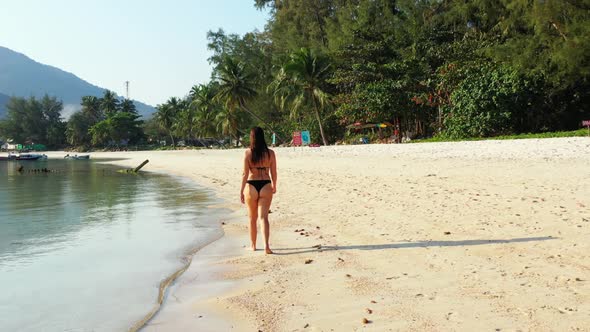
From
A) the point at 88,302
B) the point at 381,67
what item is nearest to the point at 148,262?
the point at 88,302

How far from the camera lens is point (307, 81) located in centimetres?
3781

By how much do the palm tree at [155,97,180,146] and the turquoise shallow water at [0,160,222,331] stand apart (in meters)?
74.8

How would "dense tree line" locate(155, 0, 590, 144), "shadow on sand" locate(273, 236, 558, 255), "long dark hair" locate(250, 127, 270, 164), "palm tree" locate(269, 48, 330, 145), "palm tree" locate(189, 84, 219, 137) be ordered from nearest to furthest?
"shadow on sand" locate(273, 236, 558, 255)
"long dark hair" locate(250, 127, 270, 164)
"dense tree line" locate(155, 0, 590, 144)
"palm tree" locate(269, 48, 330, 145)
"palm tree" locate(189, 84, 219, 137)

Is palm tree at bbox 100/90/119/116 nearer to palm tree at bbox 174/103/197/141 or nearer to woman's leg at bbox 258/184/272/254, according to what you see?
palm tree at bbox 174/103/197/141

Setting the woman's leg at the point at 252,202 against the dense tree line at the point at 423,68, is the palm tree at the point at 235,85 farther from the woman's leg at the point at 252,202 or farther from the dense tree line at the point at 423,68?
the woman's leg at the point at 252,202

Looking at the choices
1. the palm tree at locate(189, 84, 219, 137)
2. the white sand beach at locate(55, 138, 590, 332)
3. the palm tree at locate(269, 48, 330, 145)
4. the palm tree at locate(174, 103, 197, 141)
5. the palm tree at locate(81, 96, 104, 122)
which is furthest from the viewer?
the palm tree at locate(81, 96, 104, 122)

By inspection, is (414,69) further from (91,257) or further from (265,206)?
(91,257)

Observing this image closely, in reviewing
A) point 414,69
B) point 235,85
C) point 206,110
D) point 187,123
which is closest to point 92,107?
point 187,123

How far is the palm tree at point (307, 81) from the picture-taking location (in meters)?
37.0

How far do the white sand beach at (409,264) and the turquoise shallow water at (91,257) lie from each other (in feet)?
1.72

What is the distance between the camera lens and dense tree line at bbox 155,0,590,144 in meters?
23.7

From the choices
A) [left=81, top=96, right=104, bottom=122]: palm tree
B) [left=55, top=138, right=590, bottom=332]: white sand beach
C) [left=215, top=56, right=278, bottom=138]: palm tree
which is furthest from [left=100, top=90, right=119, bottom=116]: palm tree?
[left=55, top=138, right=590, bottom=332]: white sand beach

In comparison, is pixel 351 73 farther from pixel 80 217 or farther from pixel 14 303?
pixel 14 303

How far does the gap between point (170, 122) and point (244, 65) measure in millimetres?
41333
